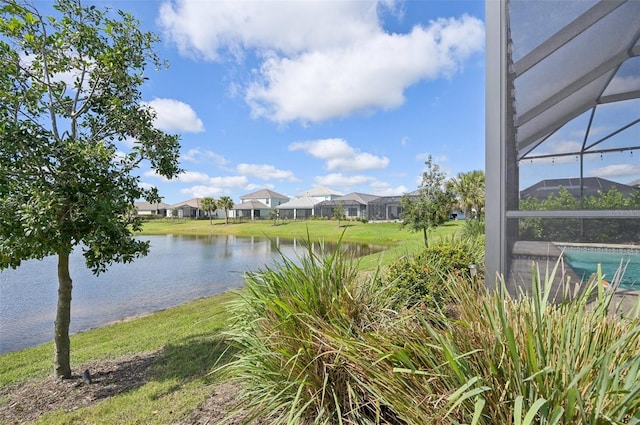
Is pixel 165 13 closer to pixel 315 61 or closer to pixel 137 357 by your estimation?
pixel 137 357

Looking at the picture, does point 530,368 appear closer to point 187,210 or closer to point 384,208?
point 384,208

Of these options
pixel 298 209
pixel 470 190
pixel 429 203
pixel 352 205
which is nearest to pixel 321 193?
pixel 298 209

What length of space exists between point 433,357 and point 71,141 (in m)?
4.22

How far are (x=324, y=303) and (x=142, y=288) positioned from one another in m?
11.7

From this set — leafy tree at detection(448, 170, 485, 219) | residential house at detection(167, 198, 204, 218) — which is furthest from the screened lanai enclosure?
residential house at detection(167, 198, 204, 218)

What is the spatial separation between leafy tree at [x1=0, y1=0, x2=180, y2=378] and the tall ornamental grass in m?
2.21

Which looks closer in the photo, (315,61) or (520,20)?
(520,20)

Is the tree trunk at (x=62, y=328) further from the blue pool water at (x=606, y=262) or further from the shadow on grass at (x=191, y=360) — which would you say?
the blue pool water at (x=606, y=262)

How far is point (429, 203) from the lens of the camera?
1256 centimetres

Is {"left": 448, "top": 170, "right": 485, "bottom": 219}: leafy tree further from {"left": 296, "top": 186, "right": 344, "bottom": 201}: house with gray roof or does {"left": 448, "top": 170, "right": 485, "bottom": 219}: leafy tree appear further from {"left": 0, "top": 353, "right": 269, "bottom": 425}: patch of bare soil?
{"left": 296, "top": 186, "right": 344, "bottom": 201}: house with gray roof

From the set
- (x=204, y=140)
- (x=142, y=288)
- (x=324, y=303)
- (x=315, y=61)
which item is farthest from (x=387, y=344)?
(x=204, y=140)

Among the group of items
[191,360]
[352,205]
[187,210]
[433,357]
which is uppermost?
[187,210]

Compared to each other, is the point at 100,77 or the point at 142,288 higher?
the point at 100,77

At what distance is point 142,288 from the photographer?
11.9 m
